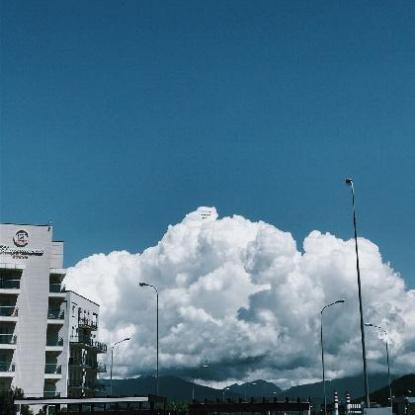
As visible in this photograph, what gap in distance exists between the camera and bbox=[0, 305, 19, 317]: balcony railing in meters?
90.8

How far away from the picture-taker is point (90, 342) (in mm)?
107062

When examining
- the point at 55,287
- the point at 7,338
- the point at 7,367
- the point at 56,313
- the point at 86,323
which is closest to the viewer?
the point at 7,367

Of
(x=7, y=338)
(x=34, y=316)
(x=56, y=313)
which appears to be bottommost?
(x=7, y=338)

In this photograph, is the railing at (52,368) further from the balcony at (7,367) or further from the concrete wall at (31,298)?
the balcony at (7,367)

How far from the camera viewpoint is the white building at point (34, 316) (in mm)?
89500

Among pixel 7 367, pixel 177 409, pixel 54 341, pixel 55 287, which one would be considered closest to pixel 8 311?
pixel 7 367

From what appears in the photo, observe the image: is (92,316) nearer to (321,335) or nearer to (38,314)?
(38,314)

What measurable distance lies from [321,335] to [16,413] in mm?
35098

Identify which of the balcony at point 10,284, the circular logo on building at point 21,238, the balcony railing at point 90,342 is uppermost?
the circular logo on building at point 21,238

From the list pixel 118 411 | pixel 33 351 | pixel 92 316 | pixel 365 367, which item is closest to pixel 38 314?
pixel 33 351

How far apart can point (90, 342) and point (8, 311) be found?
1911 cm

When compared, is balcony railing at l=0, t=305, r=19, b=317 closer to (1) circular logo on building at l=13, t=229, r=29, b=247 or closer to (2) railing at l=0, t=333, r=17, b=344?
(2) railing at l=0, t=333, r=17, b=344

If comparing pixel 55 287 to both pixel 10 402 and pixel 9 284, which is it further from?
pixel 10 402

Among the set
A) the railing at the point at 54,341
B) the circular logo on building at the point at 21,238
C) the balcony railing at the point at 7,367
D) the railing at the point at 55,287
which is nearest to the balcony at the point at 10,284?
the circular logo on building at the point at 21,238
